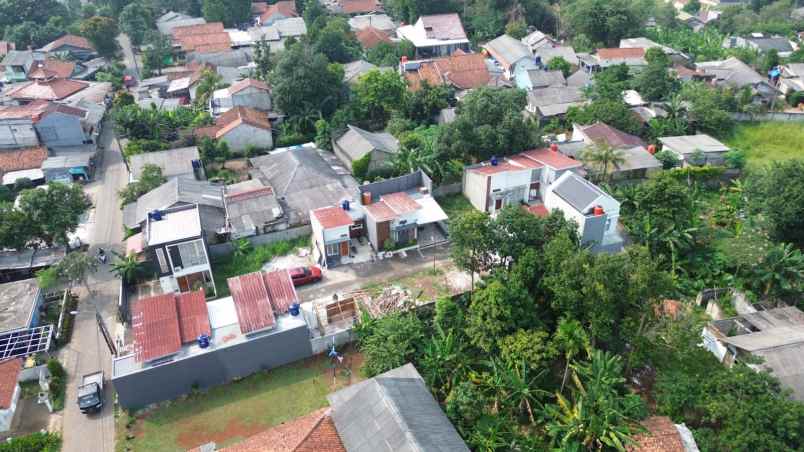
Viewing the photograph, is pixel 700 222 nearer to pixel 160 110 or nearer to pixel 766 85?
pixel 766 85

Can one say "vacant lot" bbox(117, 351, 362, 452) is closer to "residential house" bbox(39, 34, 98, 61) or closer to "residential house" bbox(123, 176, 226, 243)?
"residential house" bbox(123, 176, 226, 243)

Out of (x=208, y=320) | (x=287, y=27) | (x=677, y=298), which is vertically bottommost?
(x=677, y=298)

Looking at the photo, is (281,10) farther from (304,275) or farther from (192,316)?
(192,316)

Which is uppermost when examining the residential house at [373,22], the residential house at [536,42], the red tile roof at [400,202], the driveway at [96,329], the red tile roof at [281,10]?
the red tile roof at [281,10]

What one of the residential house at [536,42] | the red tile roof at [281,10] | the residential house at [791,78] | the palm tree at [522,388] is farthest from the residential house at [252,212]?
the residential house at [791,78]

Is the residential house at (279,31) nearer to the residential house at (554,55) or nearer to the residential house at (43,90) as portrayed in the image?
the residential house at (43,90)

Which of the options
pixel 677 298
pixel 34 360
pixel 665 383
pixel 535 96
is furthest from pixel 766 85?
pixel 34 360
